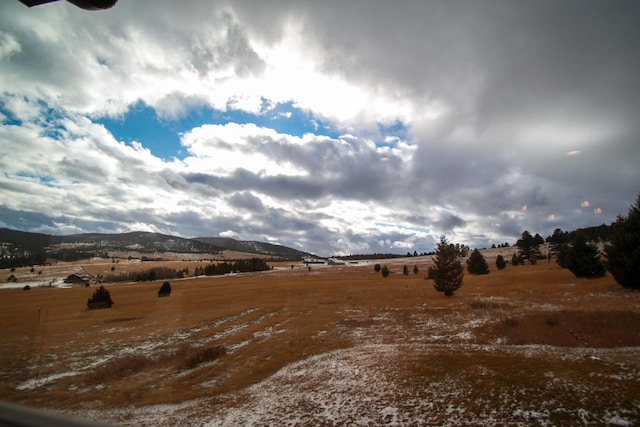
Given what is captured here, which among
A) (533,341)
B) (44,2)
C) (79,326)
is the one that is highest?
(44,2)

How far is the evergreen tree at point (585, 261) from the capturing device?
4072 centimetres

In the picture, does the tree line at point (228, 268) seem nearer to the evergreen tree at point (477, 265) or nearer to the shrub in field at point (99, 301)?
the shrub in field at point (99, 301)

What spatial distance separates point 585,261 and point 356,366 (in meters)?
40.8

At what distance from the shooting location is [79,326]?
1262 inches

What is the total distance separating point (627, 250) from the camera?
95.8 feet

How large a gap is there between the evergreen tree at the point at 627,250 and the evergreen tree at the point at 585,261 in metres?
11.6

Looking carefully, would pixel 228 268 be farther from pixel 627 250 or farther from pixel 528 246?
pixel 627 250

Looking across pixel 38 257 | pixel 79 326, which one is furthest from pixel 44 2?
pixel 38 257

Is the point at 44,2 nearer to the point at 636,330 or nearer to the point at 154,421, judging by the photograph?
the point at 154,421

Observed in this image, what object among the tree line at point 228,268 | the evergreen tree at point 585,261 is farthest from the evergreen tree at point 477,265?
the tree line at point 228,268

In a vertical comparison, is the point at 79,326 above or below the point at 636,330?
below

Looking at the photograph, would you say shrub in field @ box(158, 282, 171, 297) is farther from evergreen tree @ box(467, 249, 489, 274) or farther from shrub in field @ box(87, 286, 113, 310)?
evergreen tree @ box(467, 249, 489, 274)

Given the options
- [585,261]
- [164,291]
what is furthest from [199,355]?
[585,261]

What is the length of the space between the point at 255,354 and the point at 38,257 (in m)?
206
